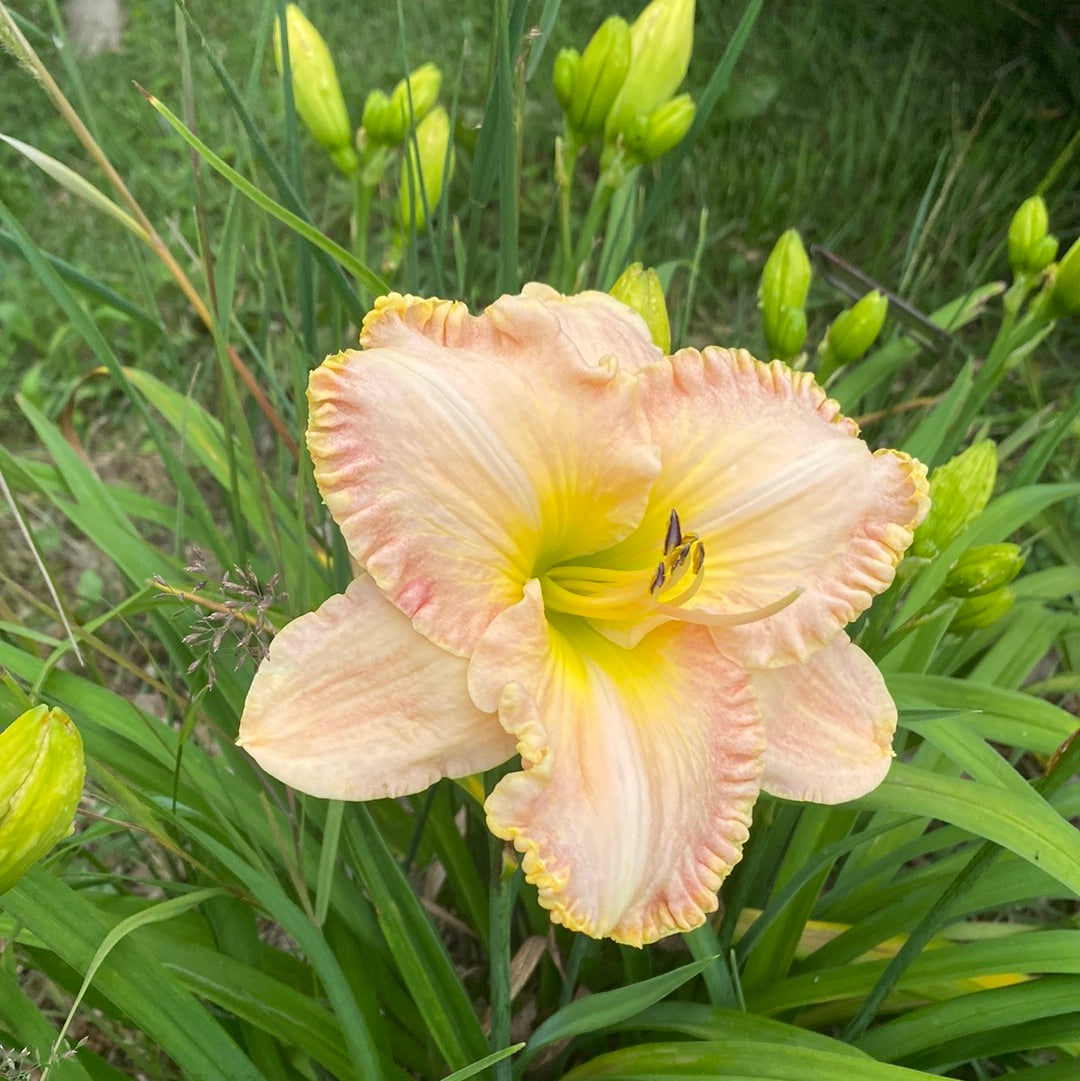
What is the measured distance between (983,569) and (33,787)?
0.70 m

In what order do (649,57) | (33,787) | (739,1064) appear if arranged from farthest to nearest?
(649,57)
(739,1064)
(33,787)

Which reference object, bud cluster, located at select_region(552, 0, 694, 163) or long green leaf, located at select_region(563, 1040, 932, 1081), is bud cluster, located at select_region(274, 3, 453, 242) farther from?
long green leaf, located at select_region(563, 1040, 932, 1081)

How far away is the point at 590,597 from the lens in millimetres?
690

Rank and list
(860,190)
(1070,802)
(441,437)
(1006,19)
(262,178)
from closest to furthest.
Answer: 1. (441,437)
2. (1070,802)
3. (262,178)
4. (860,190)
5. (1006,19)

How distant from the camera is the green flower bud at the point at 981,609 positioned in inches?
33.4

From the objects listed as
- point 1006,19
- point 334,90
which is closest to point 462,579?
point 334,90

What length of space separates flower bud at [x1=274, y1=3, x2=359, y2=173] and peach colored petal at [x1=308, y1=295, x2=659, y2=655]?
45 centimetres

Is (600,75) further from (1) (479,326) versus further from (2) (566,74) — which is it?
(1) (479,326)

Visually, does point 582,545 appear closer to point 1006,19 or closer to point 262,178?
point 262,178

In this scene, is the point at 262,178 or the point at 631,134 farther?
the point at 262,178

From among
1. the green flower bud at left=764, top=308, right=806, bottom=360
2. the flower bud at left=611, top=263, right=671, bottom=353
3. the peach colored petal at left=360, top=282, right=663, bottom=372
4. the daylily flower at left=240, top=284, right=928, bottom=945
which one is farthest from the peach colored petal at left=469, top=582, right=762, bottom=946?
A: the green flower bud at left=764, top=308, right=806, bottom=360

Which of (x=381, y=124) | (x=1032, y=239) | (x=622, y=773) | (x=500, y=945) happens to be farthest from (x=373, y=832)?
(x=1032, y=239)

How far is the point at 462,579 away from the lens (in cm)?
62

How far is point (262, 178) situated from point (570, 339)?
112cm
